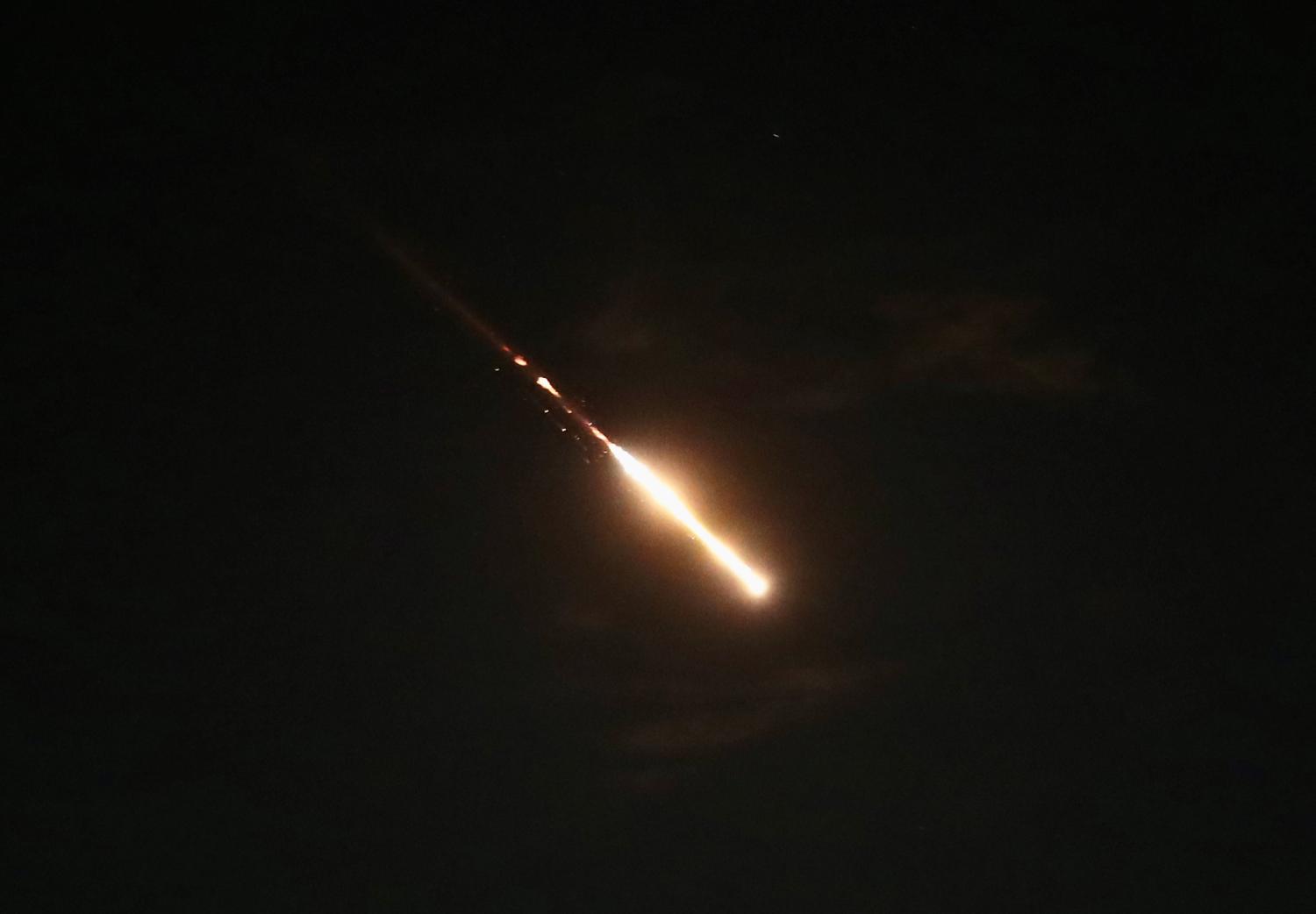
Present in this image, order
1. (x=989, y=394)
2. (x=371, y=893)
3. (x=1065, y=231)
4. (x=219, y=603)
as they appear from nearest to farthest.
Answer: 1. (x=1065, y=231)
2. (x=989, y=394)
3. (x=219, y=603)
4. (x=371, y=893)

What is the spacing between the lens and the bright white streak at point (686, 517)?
2.94 metres

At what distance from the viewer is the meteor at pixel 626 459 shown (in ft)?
8.77

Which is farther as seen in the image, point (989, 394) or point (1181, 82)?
point (989, 394)

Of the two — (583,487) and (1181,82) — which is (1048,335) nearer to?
(1181,82)

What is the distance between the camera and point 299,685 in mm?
3348

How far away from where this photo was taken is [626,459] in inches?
116

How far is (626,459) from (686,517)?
0.19 metres

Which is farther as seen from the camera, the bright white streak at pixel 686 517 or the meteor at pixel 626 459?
the bright white streak at pixel 686 517

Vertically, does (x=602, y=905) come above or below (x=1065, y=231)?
below

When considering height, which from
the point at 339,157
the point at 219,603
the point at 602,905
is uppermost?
the point at 339,157

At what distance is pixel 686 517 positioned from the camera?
3023mm

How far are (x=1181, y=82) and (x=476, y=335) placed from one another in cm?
129

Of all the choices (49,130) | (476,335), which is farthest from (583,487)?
(49,130)

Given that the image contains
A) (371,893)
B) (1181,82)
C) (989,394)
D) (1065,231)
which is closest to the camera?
(1181,82)
